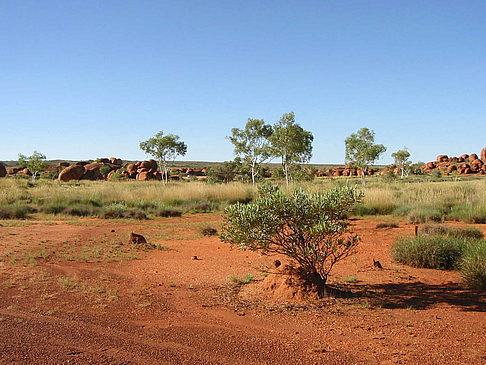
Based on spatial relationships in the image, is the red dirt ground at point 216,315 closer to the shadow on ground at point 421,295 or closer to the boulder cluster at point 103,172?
the shadow on ground at point 421,295

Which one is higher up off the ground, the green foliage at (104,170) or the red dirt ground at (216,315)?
the green foliage at (104,170)

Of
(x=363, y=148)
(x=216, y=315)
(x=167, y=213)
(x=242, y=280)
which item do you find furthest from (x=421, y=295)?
(x=363, y=148)

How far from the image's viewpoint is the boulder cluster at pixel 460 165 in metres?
68.9

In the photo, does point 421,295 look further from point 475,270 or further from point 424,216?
point 424,216

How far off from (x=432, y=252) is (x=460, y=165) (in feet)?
269

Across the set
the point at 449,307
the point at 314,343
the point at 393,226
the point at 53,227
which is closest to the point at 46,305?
the point at 314,343

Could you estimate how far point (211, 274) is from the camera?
7188 mm

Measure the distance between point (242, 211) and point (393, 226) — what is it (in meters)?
8.76

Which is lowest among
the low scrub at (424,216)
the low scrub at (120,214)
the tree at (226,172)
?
the low scrub at (120,214)

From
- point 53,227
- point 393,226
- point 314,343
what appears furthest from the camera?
point 53,227

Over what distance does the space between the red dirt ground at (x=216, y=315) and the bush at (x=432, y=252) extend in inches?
10.2

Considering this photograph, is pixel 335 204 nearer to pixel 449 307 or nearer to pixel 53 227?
pixel 449 307

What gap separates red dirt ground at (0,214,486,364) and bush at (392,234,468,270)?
26 cm

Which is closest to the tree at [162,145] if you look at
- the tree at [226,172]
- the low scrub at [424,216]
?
the tree at [226,172]
